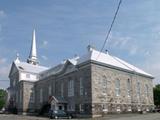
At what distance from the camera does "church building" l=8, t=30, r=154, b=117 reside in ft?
138

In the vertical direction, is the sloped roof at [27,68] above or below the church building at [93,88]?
above

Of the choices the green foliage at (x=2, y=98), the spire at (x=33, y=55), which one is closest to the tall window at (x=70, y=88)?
the spire at (x=33, y=55)

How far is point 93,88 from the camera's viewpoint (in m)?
41.4

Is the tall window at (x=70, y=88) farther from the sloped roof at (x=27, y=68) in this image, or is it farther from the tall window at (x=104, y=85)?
the sloped roof at (x=27, y=68)

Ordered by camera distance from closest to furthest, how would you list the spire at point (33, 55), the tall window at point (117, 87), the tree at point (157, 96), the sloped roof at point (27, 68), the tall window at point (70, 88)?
the tall window at point (117, 87), the tall window at point (70, 88), the tree at point (157, 96), the sloped roof at point (27, 68), the spire at point (33, 55)

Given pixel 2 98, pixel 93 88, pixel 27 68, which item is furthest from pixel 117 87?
pixel 2 98

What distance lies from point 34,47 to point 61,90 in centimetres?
3933

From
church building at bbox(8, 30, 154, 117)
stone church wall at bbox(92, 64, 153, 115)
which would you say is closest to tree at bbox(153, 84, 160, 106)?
church building at bbox(8, 30, 154, 117)

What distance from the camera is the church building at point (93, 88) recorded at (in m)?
42.2

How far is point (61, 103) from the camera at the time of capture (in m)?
47.4

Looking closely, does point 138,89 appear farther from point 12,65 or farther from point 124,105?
point 12,65

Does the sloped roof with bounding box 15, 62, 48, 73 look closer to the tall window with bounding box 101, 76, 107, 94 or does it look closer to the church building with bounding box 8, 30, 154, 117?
the church building with bounding box 8, 30, 154, 117

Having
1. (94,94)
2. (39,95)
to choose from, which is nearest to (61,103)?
(94,94)

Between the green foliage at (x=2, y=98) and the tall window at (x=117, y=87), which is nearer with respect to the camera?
the tall window at (x=117, y=87)
